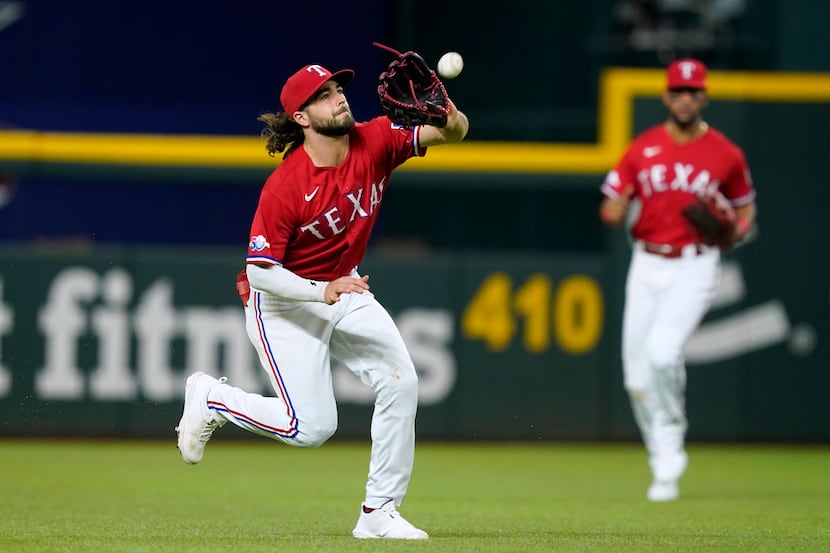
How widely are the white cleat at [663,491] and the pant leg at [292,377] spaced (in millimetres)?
2522

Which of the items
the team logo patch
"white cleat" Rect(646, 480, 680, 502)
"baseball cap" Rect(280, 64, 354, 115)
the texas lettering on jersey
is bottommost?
"white cleat" Rect(646, 480, 680, 502)

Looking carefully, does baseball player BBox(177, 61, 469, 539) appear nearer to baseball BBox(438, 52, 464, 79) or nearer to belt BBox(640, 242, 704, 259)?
baseball BBox(438, 52, 464, 79)

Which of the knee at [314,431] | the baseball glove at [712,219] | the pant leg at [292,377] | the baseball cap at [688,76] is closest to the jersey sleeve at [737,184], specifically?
the baseball glove at [712,219]

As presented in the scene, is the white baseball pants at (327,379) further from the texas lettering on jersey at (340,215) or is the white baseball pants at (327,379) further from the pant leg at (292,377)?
the texas lettering on jersey at (340,215)

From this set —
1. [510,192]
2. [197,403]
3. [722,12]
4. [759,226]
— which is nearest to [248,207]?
[510,192]

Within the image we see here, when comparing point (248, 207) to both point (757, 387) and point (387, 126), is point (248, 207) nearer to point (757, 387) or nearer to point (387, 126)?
point (757, 387)

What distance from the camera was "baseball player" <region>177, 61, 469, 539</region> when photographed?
19.1 ft

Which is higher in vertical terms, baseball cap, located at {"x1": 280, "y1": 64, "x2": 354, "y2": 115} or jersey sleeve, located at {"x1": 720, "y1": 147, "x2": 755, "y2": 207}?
baseball cap, located at {"x1": 280, "y1": 64, "x2": 354, "y2": 115}

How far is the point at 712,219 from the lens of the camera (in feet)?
26.7

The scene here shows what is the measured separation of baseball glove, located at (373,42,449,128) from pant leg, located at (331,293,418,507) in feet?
2.51

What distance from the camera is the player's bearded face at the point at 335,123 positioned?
19.3 feet

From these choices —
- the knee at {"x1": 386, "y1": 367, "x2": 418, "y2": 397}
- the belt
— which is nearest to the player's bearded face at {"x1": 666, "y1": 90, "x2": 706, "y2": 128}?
the belt

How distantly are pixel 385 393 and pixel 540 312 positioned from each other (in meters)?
5.46

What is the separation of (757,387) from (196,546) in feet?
22.0
